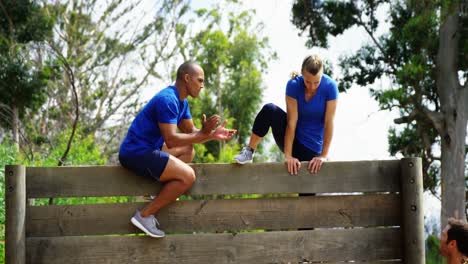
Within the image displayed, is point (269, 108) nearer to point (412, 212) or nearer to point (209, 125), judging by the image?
point (209, 125)

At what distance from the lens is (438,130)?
1370 centimetres

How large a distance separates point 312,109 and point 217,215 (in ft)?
2.89

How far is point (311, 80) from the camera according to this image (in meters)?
4.41

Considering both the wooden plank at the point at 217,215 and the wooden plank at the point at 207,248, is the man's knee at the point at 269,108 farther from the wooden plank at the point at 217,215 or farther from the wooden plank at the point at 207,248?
the wooden plank at the point at 207,248

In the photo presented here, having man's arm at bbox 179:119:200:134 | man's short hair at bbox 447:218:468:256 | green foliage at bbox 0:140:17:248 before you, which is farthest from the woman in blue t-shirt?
green foliage at bbox 0:140:17:248

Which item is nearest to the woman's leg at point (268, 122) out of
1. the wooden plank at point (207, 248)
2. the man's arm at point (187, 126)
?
the man's arm at point (187, 126)

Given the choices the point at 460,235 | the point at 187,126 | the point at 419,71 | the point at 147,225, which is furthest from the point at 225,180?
the point at 419,71

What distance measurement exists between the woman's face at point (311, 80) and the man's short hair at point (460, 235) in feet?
3.79

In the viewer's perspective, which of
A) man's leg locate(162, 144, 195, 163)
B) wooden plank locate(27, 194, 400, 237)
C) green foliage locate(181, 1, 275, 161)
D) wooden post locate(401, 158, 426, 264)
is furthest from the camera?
green foliage locate(181, 1, 275, 161)

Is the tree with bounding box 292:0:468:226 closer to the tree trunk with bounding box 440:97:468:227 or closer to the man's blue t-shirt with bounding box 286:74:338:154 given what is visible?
the tree trunk with bounding box 440:97:468:227

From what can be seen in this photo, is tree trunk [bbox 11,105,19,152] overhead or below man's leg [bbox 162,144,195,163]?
overhead

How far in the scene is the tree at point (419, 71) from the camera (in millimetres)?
13312

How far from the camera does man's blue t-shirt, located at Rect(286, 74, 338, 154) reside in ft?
14.8

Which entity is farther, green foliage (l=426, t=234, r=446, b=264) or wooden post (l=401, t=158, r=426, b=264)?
green foliage (l=426, t=234, r=446, b=264)
